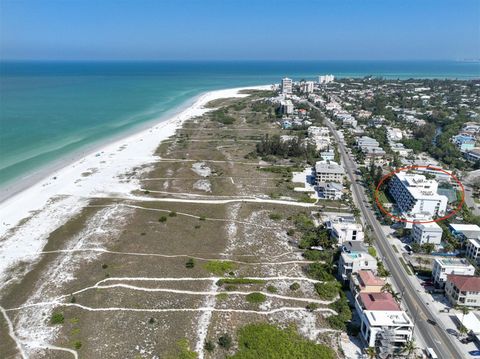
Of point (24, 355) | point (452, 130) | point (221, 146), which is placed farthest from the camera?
point (452, 130)

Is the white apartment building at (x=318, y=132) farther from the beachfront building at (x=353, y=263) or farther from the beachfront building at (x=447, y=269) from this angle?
the beachfront building at (x=447, y=269)

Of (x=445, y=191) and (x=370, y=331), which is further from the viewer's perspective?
(x=445, y=191)

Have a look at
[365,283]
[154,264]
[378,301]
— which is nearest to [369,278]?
[365,283]

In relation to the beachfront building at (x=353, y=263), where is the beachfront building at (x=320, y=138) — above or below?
below

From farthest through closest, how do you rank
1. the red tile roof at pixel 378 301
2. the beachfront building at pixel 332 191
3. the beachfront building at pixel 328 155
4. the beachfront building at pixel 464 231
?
1. the beachfront building at pixel 328 155
2. the beachfront building at pixel 332 191
3. the beachfront building at pixel 464 231
4. the red tile roof at pixel 378 301

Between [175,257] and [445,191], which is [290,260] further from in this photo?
[445,191]

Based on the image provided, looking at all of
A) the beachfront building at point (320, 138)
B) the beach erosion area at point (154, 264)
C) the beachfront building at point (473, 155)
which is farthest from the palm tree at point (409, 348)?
the beachfront building at point (473, 155)

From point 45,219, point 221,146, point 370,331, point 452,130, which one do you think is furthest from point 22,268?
point 452,130
